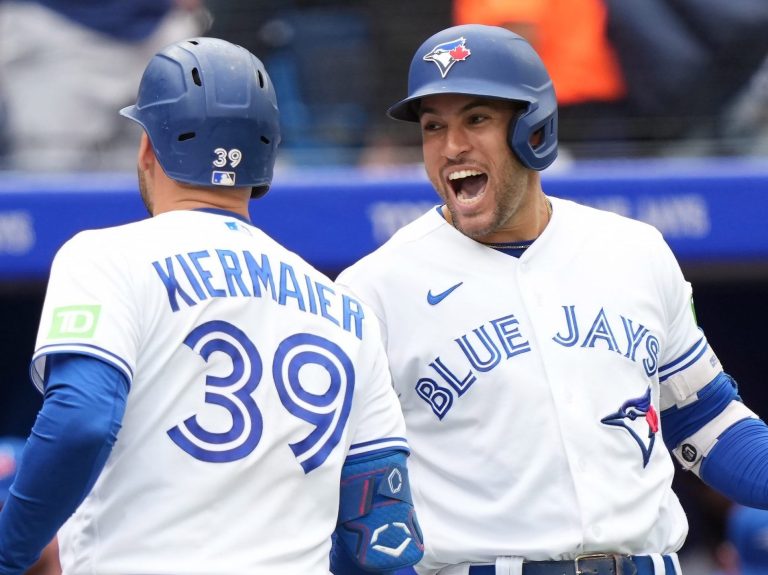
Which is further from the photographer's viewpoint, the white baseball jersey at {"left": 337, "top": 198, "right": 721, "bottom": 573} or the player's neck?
the white baseball jersey at {"left": 337, "top": 198, "right": 721, "bottom": 573}

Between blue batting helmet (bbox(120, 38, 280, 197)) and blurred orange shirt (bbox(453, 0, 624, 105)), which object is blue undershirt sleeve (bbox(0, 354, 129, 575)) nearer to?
blue batting helmet (bbox(120, 38, 280, 197))

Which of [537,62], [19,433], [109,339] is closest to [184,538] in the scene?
[109,339]

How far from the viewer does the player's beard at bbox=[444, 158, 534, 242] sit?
332 centimetres

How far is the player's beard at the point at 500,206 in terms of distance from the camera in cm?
332

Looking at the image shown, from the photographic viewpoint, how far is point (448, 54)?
3.33m

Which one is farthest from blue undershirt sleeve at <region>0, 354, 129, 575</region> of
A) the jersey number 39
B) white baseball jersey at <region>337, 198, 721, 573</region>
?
white baseball jersey at <region>337, 198, 721, 573</region>

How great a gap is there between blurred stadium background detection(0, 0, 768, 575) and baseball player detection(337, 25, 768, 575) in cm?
211

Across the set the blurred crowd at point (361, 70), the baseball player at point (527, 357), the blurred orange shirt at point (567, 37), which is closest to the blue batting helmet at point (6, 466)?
the blurred crowd at point (361, 70)

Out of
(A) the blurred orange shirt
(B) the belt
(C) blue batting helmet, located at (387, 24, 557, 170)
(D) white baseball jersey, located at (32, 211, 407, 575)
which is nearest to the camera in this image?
(D) white baseball jersey, located at (32, 211, 407, 575)

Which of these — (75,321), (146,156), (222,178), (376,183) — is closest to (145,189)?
(146,156)

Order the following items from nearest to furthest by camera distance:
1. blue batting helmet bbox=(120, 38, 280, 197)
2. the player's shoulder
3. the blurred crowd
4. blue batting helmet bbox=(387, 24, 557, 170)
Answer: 1. blue batting helmet bbox=(120, 38, 280, 197)
2. blue batting helmet bbox=(387, 24, 557, 170)
3. the player's shoulder
4. the blurred crowd

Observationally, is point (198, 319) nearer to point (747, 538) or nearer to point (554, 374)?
point (554, 374)

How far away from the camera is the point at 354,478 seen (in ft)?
9.15

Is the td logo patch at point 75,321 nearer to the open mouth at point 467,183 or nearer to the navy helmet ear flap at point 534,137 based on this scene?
the open mouth at point 467,183
